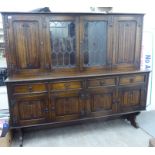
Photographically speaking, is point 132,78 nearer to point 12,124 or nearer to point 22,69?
point 22,69

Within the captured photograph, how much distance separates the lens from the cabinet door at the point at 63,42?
2.32 metres

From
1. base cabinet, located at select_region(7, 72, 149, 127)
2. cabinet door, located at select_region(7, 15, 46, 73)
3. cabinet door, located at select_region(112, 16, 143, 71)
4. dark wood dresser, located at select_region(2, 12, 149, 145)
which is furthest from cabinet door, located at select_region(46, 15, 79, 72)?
cabinet door, located at select_region(112, 16, 143, 71)

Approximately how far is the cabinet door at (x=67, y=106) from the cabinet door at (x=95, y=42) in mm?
439

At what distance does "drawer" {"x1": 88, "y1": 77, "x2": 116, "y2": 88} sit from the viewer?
2.44 m

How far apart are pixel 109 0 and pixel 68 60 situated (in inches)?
49.0

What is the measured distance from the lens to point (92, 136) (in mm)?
2564

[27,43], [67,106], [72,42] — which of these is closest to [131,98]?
[67,106]

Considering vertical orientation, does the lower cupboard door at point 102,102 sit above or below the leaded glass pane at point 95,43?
below

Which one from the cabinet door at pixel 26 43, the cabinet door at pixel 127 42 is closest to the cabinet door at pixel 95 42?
the cabinet door at pixel 127 42

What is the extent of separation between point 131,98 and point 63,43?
129cm

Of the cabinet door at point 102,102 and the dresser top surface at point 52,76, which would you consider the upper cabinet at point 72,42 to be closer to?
the dresser top surface at point 52,76

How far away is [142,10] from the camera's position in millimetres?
3047

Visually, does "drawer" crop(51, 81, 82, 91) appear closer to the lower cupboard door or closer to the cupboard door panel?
the lower cupboard door

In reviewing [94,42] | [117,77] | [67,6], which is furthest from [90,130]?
[67,6]
